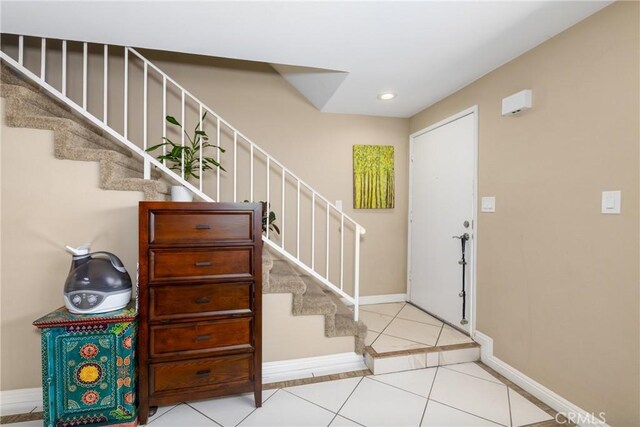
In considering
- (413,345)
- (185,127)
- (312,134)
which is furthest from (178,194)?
(413,345)

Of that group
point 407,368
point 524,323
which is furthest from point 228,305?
point 524,323

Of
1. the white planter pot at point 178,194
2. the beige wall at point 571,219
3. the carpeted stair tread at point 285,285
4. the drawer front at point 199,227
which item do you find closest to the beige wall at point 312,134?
the carpeted stair tread at point 285,285

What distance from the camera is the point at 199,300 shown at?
5.91 feet

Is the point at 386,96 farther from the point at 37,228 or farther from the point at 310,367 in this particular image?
the point at 37,228

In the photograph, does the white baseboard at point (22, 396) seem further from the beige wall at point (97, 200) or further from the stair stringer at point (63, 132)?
the stair stringer at point (63, 132)

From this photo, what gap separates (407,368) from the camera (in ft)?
7.57

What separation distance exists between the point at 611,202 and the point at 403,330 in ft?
5.91

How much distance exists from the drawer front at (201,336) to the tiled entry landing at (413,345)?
3.40 ft

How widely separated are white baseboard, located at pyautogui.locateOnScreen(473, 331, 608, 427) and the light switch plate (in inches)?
40.3

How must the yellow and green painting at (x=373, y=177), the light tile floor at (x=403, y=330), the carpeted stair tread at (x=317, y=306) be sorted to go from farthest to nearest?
the yellow and green painting at (x=373, y=177) < the light tile floor at (x=403, y=330) < the carpeted stair tread at (x=317, y=306)

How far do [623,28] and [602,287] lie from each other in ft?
4.49

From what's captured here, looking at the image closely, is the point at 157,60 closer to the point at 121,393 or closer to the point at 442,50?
the point at 442,50

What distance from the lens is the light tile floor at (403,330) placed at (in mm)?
2468

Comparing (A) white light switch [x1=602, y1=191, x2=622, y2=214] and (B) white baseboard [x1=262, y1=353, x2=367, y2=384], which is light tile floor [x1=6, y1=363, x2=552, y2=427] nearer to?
(B) white baseboard [x1=262, y1=353, x2=367, y2=384]
